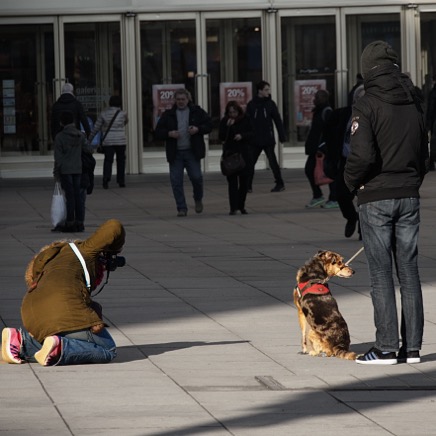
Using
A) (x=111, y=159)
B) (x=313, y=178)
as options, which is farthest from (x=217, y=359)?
(x=111, y=159)

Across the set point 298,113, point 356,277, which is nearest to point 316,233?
point 356,277

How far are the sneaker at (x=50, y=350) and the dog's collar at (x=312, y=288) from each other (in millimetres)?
1548

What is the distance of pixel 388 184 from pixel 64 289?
204 centimetres

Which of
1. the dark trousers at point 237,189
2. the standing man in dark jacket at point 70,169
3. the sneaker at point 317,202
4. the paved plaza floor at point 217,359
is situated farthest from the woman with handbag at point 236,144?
the standing man in dark jacket at point 70,169

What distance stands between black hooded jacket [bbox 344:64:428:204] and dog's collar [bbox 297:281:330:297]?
617 mm

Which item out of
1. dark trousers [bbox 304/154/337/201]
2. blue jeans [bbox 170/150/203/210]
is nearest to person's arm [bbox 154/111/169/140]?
blue jeans [bbox 170/150/203/210]

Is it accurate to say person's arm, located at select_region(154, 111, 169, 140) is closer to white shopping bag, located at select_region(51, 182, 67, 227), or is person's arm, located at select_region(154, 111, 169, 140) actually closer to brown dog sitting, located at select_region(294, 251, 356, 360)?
white shopping bag, located at select_region(51, 182, 67, 227)

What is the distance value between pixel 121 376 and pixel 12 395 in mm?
803

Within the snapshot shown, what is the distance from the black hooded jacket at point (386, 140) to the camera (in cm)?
802

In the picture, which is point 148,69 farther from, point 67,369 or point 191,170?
point 67,369

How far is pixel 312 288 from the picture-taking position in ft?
27.6

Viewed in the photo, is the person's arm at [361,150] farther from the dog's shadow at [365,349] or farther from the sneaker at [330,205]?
the sneaker at [330,205]

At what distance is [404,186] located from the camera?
8.10 meters

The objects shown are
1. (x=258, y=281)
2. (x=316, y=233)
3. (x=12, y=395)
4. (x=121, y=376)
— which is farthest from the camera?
(x=316, y=233)
